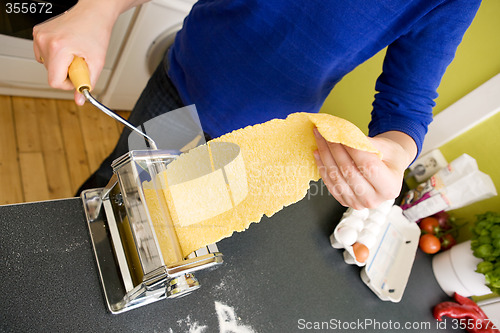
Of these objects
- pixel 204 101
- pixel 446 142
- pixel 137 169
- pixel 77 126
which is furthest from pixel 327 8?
pixel 77 126

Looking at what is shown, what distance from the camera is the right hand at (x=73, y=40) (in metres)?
0.48

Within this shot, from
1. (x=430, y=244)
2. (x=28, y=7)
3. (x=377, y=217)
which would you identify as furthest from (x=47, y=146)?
(x=430, y=244)

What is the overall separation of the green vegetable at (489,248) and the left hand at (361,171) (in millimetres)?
512

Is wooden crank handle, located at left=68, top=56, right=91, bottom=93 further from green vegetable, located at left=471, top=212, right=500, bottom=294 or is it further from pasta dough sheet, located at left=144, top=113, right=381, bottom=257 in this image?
green vegetable, located at left=471, top=212, right=500, bottom=294

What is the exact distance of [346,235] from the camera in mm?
800

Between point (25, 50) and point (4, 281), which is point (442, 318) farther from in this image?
point (25, 50)

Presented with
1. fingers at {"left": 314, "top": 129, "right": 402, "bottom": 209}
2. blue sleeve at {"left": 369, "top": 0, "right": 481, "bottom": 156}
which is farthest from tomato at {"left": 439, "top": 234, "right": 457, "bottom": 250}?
fingers at {"left": 314, "top": 129, "right": 402, "bottom": 209}

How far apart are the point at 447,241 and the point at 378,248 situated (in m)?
0.30

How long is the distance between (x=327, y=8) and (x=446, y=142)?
796 millimetres

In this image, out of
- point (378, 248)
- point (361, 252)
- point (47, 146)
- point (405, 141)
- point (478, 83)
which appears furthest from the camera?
point (47, 146)

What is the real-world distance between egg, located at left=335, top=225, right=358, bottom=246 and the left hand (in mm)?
256

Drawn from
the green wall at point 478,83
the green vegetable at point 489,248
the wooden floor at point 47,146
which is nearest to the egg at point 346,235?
the green vegetable at point 489,248

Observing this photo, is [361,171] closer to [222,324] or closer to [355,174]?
[355,174]

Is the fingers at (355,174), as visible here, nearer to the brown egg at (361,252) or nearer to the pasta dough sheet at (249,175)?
the pasta dough sheet at (249,175)
